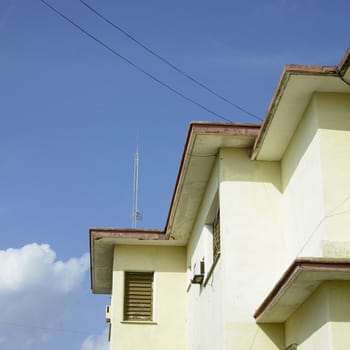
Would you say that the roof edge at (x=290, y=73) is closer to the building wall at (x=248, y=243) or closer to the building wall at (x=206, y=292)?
the building wall at (x=248, y=243)

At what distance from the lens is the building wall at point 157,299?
18.1m

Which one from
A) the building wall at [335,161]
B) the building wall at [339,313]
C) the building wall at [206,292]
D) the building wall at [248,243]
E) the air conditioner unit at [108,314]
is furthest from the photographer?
the air conditioner unit at [108,314]

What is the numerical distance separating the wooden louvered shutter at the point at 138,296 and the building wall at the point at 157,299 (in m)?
0.18

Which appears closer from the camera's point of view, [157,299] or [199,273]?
[199,273]

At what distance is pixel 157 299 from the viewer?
18547 millimetres

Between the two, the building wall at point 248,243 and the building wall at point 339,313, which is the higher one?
the building wall at point 248,243

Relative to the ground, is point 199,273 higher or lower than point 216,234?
lower

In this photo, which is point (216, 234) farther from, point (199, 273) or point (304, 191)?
point (304, 191)

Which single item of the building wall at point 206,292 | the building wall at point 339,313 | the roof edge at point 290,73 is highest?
the roof edge at point 290,73

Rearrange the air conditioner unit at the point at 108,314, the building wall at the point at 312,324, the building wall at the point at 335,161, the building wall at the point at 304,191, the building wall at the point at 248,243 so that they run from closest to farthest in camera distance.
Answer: the building wall at the point at 312,324 < the building wall at the point at 335,161 < the building wall at the point at 304,191 < the building wall at the point at 248,243 < the air conditioner unit at the point at 108,314

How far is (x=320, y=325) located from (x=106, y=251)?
9.74m

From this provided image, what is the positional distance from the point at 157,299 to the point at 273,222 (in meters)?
6.07

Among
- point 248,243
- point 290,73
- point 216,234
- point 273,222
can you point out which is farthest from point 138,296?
point 290,73

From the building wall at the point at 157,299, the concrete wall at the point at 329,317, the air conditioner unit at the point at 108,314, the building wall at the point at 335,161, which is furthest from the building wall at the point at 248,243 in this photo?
the air conditioner unit at the point at 108,314
